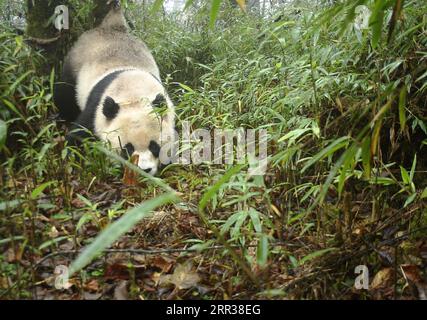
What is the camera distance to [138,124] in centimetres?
392

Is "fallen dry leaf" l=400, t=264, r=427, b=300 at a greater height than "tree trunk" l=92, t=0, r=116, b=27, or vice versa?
"tree trunk" l=92, t=0, r=116, b=27

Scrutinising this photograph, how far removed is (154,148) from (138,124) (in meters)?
0.24

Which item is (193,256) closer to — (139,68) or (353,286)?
(353,286)

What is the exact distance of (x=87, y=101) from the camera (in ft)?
15.0

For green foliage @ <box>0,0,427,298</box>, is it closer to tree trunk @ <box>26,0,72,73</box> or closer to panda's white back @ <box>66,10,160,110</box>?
tree trunk @ <box>26,0,72,73</box>

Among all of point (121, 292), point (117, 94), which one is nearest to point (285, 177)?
point (121, 292)

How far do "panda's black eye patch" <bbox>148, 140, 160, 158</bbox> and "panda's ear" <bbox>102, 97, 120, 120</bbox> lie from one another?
1.39 ft

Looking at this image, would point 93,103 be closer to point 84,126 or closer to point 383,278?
point 84,126

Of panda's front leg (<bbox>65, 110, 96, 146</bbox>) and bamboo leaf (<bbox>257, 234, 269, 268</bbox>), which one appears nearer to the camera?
bamboo leaf (<bbox>257, 234, 269, 268</bbox>)

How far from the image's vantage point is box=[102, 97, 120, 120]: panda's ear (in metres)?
3.96

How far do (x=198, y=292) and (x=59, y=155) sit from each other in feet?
4.53

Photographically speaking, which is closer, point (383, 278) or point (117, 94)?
point (383, 278)

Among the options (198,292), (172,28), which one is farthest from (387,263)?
(172,28)

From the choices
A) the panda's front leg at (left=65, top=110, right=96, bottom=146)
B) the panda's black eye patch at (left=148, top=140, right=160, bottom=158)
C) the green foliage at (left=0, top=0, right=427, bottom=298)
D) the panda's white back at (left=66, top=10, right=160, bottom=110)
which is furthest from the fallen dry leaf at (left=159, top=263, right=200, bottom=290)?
the panda's white back at (left=66, top=10, right=160, bottom=110)
